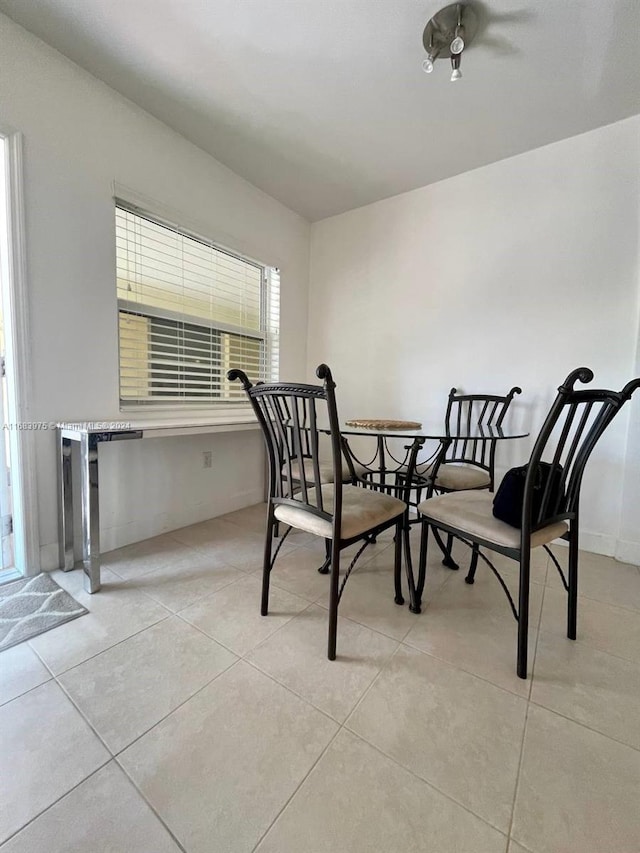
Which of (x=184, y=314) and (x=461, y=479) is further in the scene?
(x=184, y=314)

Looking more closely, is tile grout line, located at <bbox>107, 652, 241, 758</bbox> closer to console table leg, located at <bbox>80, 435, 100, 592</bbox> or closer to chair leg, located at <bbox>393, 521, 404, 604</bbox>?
chair leg, located at <bbox>393, 521, 404, 604</bbox>

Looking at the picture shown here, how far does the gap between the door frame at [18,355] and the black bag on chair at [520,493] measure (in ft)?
6.93

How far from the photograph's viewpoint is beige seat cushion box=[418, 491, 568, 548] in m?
1.21

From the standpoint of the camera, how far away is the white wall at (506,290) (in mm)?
2020

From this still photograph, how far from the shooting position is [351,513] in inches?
51.5

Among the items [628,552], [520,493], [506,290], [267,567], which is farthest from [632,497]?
[267,567]

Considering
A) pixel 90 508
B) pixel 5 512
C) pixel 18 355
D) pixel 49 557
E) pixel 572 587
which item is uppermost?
pixel 18 355

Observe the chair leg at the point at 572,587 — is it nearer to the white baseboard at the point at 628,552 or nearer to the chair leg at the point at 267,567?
the white baseboard at the point at 628,552

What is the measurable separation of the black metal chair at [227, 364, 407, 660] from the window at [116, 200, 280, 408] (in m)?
1.17

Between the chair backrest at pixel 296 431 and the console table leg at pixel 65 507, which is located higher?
the chair backrest at pixel 296 431

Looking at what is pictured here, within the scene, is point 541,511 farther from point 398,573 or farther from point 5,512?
point 5,512

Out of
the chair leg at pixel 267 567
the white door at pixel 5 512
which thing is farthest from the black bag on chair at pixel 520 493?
the white door at pixel 5 512

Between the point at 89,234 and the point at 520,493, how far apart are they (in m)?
2.38

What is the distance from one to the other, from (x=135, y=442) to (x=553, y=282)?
9.30 feet
